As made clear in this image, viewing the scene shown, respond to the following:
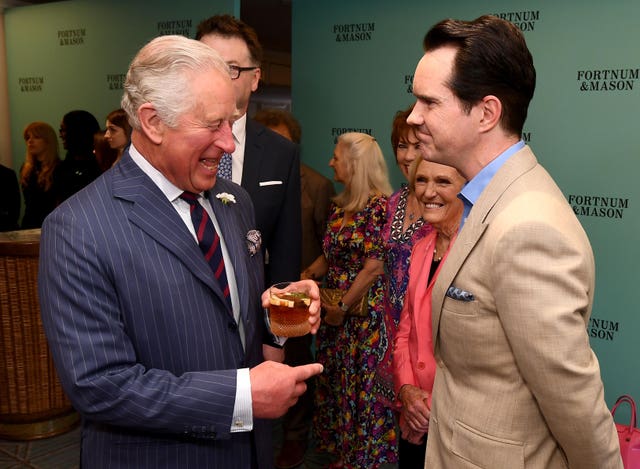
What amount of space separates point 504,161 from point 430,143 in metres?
0.19

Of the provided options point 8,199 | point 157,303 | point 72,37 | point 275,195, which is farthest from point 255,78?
point 72,37

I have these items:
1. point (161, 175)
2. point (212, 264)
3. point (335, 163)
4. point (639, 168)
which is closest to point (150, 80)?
point (161, 175)

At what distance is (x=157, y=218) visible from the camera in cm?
137

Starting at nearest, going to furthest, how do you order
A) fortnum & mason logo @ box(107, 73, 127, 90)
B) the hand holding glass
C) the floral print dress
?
the hand holding glass, the floral print dress, fortnum & mason logo @ box(107, 73, 127, 90)

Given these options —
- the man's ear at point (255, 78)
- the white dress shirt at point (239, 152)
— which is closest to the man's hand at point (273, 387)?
the white dress shirt at point (239, 152)

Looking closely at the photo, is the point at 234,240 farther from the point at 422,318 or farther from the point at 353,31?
the point at 353,31

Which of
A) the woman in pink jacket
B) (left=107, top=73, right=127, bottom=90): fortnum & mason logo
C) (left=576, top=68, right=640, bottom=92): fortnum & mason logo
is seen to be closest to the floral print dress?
the woman in pink jacket

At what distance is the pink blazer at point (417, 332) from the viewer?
6.87ft

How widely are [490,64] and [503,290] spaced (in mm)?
569

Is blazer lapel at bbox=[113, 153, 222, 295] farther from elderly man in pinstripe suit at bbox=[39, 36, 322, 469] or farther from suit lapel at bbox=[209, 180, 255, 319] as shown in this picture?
suit lapel at bbox=[209, 180, 255, 319]

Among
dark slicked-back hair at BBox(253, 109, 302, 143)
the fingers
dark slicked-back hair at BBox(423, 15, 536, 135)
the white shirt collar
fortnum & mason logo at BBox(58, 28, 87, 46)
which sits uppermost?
fortnum & mason logo at BBox(58, 28, 87, 46)

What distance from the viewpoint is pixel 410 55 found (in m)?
3.99

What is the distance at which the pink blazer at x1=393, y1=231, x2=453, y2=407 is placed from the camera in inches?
82.4

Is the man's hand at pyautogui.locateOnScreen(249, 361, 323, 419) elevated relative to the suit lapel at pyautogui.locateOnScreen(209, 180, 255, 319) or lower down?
lower down
